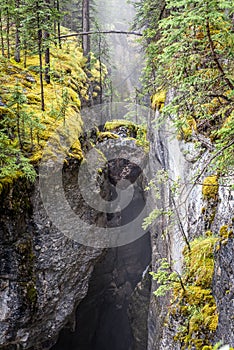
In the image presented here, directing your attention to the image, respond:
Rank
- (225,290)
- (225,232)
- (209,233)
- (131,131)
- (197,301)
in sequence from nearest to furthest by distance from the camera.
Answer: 1. (225,290)
2. (225,232)
3. (197,301)
4. (209,233)
5. (131,131)

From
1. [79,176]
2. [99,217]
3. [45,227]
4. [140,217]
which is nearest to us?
[45,227]

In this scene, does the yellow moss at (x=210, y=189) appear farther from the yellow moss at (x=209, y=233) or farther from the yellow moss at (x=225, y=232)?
the yellow moss at (x=225, y=232)

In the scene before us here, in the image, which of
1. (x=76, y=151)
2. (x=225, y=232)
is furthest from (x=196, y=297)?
(x=76, y=151)

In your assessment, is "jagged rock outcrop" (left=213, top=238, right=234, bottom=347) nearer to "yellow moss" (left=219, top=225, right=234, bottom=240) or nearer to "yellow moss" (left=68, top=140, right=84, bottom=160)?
"yellow moss" (left=219, top=225, right=234, bottom=240)

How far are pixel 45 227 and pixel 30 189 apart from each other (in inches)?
58.5

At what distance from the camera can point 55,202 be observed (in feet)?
35.1

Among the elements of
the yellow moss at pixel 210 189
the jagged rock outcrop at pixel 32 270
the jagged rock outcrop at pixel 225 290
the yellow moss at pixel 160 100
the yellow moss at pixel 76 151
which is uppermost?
the yellow moss at pixel 160 100

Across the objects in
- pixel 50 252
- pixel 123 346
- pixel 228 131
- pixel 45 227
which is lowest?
pixel 123 346

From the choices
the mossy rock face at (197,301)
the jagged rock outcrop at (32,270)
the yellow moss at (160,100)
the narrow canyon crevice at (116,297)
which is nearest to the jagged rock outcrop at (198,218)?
the mossy rock face at (197,301)

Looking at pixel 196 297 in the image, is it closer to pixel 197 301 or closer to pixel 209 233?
pixel 197 301

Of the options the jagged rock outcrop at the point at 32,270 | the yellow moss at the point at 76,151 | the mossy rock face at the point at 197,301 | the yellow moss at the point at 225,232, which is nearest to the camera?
the yellow moss at the point at 225,232

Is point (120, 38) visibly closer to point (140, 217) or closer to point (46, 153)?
point (140, 217)

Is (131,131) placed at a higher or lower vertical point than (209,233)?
higher

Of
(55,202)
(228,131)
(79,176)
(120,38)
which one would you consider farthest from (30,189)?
(120,38)
